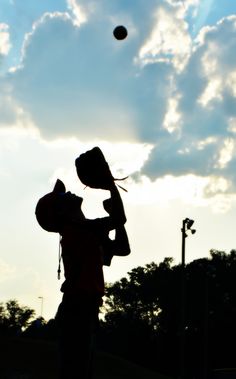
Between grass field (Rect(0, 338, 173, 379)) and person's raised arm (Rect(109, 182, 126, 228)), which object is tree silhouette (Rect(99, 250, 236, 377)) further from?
person's raised arm (Rect(109, 182, 126, 228))

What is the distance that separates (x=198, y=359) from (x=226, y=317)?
673 centimetres

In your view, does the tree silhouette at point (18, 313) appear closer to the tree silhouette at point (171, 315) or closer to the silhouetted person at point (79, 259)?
the tree silhouette at point (171, 315)

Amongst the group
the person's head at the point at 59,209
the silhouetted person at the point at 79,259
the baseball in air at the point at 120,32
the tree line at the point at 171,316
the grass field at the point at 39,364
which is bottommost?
the silhouetted person at the point at 79,259

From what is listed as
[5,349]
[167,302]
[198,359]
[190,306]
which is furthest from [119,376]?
[167,302]

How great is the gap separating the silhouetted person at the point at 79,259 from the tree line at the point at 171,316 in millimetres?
68045

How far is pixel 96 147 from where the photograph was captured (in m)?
4.05

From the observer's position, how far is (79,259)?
402cm

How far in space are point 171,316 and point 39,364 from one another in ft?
163

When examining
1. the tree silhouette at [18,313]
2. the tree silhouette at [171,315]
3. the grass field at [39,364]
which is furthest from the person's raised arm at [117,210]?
the tree silhouette at [18,313]

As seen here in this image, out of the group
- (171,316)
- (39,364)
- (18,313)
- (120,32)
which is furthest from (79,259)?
(18,313)

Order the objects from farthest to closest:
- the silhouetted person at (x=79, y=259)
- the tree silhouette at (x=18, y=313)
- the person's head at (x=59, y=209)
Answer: the tree silhouette at (x=18, y=313)
the person's head at (x=59, y=209)
the silhouetted person at (x=79, y=259)

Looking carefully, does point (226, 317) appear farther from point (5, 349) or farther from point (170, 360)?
point (5, 349)

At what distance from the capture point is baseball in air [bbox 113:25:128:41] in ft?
43.2

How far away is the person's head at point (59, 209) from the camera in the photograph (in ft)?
13.5
